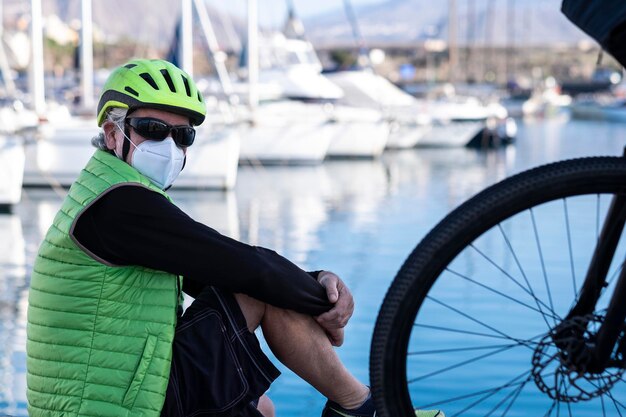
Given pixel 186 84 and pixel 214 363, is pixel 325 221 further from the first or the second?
pixel 214 363

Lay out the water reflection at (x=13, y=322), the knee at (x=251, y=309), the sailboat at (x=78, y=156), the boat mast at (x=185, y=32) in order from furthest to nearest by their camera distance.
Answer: the boat mast at (x=185, y=32) → the sailboat at (x=78, y=156) → the water reflection at (x=13, y=322) → the knee at (x=251, y=309)

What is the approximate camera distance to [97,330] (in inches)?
110

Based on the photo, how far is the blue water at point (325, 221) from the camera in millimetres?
5848

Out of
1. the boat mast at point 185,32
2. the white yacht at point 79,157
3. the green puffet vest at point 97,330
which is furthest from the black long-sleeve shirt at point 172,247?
the boat mast at point 185,32

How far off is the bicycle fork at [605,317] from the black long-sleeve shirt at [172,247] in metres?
0.73

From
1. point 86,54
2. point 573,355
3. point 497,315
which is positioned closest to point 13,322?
point 497,315

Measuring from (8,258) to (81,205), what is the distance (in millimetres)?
7628

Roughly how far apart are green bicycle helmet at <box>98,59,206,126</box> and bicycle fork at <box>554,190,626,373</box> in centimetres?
114

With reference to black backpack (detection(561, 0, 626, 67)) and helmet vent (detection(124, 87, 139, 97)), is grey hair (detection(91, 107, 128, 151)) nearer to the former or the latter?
helmet vent (detection(124, 87, 139, 97))

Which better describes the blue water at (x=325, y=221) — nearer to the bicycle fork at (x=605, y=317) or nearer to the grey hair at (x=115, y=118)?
the grey hair at (x=115, y=118)

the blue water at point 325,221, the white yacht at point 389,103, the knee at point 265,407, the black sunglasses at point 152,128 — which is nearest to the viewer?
the black sunglasses at point 152,128

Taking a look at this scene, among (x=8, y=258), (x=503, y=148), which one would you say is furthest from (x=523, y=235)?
(x=503, y=148)

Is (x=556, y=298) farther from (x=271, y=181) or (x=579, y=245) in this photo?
(x=271, y=181)

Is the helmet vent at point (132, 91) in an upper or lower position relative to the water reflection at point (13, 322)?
upper
